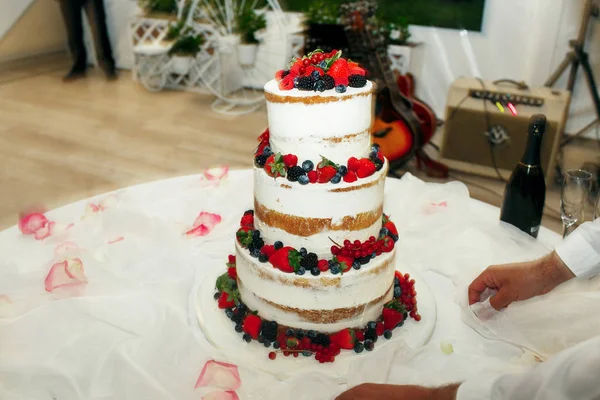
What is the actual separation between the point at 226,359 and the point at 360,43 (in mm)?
2326

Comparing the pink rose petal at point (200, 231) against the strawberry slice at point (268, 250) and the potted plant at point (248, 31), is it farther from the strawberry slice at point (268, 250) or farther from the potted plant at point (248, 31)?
the potted plant at point (248, 31)

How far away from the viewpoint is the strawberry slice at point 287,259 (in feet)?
4.28

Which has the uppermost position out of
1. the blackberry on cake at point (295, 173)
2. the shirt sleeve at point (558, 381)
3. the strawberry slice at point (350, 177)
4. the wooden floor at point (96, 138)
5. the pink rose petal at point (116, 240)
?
the blackberry on cake at point (295, 173)

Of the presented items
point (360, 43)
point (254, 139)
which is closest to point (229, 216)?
point (360, 43)

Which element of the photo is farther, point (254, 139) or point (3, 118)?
point (254, 139)

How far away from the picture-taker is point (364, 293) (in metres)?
1.38

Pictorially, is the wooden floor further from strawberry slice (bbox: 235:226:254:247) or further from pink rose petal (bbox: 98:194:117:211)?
strawberry slice (bbox: 235:226:254:247)

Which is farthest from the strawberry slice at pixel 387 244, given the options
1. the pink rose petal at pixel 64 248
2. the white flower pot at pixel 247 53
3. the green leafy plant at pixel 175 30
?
the green leafy plant at pixel 175 30

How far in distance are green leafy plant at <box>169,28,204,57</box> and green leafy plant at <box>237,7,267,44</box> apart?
529mm

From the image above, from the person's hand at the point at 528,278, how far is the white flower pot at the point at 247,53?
3.48 m

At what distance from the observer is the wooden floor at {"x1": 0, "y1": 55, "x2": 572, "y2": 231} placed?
308 cm

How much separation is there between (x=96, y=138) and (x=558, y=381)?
12.6 ft

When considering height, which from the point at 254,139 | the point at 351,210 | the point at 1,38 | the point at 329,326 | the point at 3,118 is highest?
the point at 1,38

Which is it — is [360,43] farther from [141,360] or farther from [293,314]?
[141,360]
